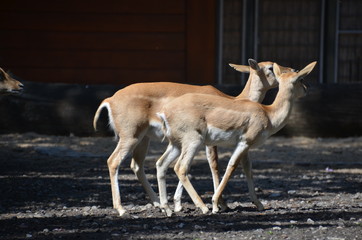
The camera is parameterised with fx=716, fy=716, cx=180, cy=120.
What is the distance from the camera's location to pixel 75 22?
14.8 metres

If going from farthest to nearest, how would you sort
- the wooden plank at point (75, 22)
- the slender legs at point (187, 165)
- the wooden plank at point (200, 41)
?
the wooden plank at point (75, 22) < the wooden plank at point (200, 41) < the slender legs at point (187, 165)

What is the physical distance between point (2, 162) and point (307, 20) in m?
7.21

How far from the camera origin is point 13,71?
48.4 feet

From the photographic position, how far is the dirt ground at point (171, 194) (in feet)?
21.8

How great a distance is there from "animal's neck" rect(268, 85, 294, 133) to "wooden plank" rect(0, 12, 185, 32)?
729 centimetres

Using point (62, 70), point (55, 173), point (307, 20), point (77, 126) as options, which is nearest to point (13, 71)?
point (62, 70)

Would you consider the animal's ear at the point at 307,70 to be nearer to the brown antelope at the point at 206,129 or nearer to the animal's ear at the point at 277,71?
the brown antelope at the point at 206,129

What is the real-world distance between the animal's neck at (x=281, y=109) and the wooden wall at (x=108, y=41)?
700 cm

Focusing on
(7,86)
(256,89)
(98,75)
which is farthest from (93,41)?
(256,89)

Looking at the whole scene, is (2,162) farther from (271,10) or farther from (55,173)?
(271,10)

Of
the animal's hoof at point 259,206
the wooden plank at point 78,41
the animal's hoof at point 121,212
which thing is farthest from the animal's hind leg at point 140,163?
the wooden plank at point 78,41

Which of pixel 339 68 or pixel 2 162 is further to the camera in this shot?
pixel 339 68

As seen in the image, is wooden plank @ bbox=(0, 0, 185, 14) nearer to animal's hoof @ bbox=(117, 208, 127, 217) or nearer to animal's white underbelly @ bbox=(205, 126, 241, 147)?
animal's white underbelly @ bbox=(205, 126, 241, 147)

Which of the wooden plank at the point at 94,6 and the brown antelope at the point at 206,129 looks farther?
the wooden plank at the point at 94,6
